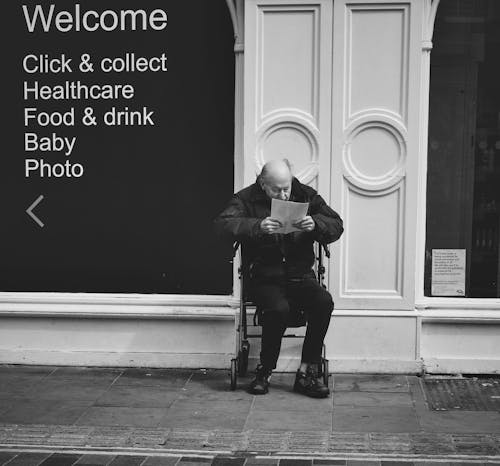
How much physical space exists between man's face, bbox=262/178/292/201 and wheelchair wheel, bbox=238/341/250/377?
1101 millimetres

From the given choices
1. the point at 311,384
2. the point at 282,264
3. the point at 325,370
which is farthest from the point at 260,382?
the point at 282,264

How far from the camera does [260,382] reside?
649cm

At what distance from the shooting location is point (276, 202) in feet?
20.0

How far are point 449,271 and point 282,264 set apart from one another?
4.76 feet

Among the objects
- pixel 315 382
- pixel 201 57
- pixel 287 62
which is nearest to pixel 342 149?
pixel 287 62

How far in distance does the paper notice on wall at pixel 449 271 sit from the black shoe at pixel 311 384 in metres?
1.28

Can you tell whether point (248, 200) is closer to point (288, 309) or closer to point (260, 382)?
point (288, 309)

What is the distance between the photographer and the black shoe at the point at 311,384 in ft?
20.9

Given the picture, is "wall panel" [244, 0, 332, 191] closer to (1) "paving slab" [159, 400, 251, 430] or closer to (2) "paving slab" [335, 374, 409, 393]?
(2) "paving slab" [335, 374, 409, 393]

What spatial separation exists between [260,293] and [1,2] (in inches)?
121

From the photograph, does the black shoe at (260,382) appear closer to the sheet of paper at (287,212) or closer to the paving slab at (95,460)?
the sheet of paper at (287,212)

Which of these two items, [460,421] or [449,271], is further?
[449,271]

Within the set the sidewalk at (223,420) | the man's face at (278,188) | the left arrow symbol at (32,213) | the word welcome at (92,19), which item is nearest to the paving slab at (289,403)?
the sidewalk at (223,420)

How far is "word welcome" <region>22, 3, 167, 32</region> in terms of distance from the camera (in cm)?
712
